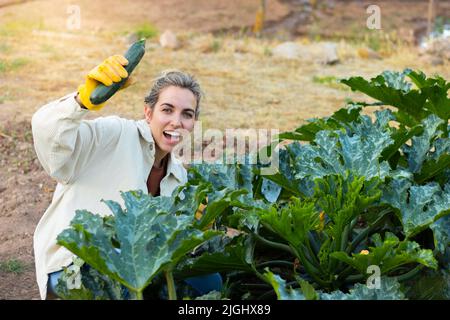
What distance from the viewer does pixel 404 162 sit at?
3498 mm

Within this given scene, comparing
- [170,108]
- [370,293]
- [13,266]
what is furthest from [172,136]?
[13,266]

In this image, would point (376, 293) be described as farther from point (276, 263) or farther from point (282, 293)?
point (276, 263)

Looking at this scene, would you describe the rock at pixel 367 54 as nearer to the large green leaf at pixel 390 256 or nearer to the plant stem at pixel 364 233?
the plant stem at pixel 364 233

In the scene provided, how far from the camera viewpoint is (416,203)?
274 centimetres

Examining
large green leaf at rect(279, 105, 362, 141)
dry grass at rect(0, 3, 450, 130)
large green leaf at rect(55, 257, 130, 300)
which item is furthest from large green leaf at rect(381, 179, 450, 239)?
dry grass at rect(0, 3, 450, 130)

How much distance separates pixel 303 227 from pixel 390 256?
0.97 feet

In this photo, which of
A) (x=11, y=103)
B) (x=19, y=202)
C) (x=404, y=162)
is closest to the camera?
(x=404, y=162)

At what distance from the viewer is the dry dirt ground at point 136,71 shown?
205 inches

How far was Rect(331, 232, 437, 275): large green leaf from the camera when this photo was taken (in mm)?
2473

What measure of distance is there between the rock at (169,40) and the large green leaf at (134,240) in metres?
7.26

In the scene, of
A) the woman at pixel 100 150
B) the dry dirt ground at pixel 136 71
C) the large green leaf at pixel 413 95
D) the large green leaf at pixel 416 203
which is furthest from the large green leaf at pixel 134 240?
the dry dirt ground at pixel 136 71
